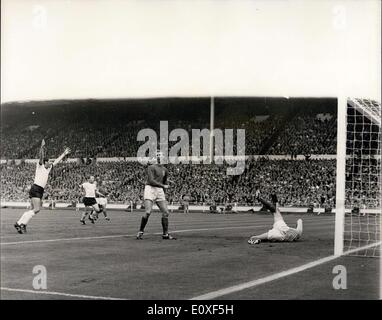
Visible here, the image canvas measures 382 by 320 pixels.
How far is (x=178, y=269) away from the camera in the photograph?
8.46 metres

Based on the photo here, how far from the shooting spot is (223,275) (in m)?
7.98

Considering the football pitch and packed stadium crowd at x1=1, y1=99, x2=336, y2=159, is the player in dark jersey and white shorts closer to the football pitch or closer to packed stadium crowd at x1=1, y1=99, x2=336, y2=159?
the football pitch

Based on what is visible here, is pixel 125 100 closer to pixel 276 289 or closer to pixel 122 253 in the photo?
pixel 122 253

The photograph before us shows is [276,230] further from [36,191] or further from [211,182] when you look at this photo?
[211,182]

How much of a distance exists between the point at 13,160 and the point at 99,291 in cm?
4227

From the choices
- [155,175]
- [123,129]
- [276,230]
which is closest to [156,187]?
[155,175]

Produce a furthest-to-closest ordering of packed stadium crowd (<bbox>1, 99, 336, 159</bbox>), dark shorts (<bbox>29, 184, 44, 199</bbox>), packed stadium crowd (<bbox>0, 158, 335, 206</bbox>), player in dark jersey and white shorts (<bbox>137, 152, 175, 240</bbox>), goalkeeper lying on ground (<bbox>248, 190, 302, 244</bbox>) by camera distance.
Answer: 1. packed stadium crowd (<bbox>1, 99, 336, 159</bbox>)
2. packed stadium crowd (<bbox>0, 158, 335, 206</bbox>)
3. dark shorts (<bbox>29, 184, 44, 199</bbox>)
4. player in dark jersey and white shorts (<bbox>137, 152, 175, 240</bbox>)
5. goalkeeper lying on ground (<bbox>248, 190, 302, 244</bbox>)

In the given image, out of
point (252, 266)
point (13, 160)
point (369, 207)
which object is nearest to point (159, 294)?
point (252, 266)

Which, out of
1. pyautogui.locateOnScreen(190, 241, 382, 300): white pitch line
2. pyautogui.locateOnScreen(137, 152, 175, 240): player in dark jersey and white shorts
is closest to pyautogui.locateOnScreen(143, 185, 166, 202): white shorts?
pyautogui.locateOnScreen(137, 152, 175, 240): player in dark jersey and white shorts

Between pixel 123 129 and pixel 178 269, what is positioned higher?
pixel 123 129

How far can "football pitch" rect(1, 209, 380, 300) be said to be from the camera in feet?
22.2
